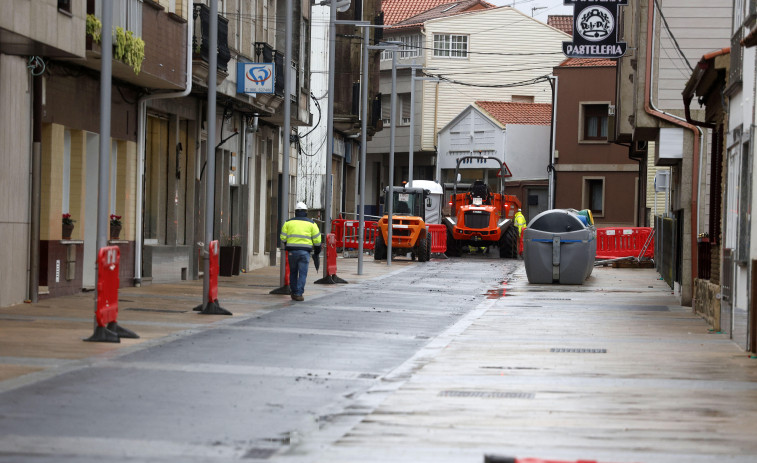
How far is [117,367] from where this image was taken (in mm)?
12359

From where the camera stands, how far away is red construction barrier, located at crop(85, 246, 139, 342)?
47.5ft

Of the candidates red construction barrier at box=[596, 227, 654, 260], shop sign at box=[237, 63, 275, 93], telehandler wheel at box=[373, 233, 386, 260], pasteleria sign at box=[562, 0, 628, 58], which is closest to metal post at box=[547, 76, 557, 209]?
red construction barrier at box=[596, 227, 654, 260]

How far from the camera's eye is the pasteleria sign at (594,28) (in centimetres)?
2627

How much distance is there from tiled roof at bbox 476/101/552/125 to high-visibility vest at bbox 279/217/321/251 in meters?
43.3

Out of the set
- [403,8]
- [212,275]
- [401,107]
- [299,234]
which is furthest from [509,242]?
[403,8]

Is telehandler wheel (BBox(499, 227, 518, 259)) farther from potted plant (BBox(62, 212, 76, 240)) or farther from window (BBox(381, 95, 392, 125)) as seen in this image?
potted plant (BBox(62, 212, 76, 240))

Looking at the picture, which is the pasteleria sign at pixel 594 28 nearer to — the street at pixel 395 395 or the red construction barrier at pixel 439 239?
the street at pixel 395 395

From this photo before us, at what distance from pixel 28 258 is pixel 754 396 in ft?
39.0

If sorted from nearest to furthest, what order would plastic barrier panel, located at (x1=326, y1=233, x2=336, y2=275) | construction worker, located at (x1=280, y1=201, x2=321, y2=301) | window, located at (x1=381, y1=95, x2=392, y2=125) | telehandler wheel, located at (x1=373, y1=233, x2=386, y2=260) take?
construction worker, located at (x1=280, y1=201, x2=321, y2=301)
plastic barrier panel, located at (x1=326, y1=233, x2=336, y2=275)
telehandler wheel, located at (x1=373, y1=233, x2=386, y2=260)
window, located at (x1=381, y1=95, x2=392, y2=125)

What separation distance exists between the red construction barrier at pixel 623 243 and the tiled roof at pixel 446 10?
1233 inches

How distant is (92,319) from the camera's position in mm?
17250

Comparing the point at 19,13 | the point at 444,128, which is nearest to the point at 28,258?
the point at 19,13

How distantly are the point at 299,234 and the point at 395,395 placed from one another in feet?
39.6

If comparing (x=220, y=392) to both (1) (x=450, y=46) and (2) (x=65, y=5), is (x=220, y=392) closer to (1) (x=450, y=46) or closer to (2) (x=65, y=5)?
(2) (x=65, y=5)
